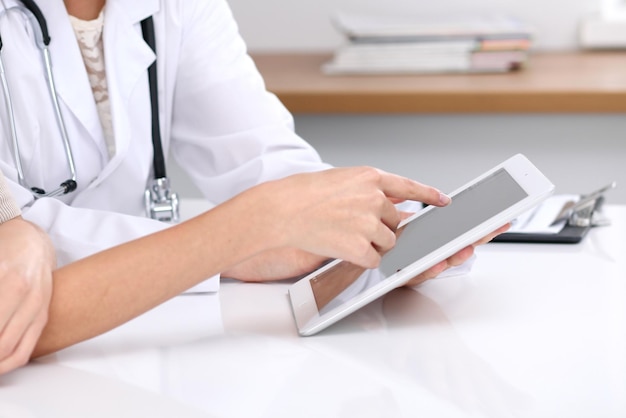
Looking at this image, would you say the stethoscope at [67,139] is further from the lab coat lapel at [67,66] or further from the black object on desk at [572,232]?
the black object on desk at [572,232]

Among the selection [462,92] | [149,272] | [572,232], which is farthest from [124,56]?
[462,92]

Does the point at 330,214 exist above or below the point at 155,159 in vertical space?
above

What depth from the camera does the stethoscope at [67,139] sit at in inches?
48.1

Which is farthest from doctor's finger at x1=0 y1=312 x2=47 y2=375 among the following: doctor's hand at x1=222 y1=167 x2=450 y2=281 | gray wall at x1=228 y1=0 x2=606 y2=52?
gray wall at x1=228 y1=0 x2=606 y2=52

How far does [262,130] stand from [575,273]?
50 centimetres

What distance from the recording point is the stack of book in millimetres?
2221

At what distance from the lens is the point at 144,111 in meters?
1.37

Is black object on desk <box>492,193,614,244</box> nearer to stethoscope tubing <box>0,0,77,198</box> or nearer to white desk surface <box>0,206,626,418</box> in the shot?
white desk surface <box>0,206,626,418</box>

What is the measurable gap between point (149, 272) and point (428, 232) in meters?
0.27

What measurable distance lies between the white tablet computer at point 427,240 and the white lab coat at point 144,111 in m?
0.32

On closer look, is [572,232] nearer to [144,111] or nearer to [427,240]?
[427,240]

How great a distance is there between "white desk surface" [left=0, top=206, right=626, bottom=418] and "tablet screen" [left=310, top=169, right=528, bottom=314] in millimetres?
33

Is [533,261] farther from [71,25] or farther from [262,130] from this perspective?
[71,25]

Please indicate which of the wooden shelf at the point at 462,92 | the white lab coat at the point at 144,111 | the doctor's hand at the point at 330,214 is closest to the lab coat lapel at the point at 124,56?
the white lab coat at the point at 144,111
